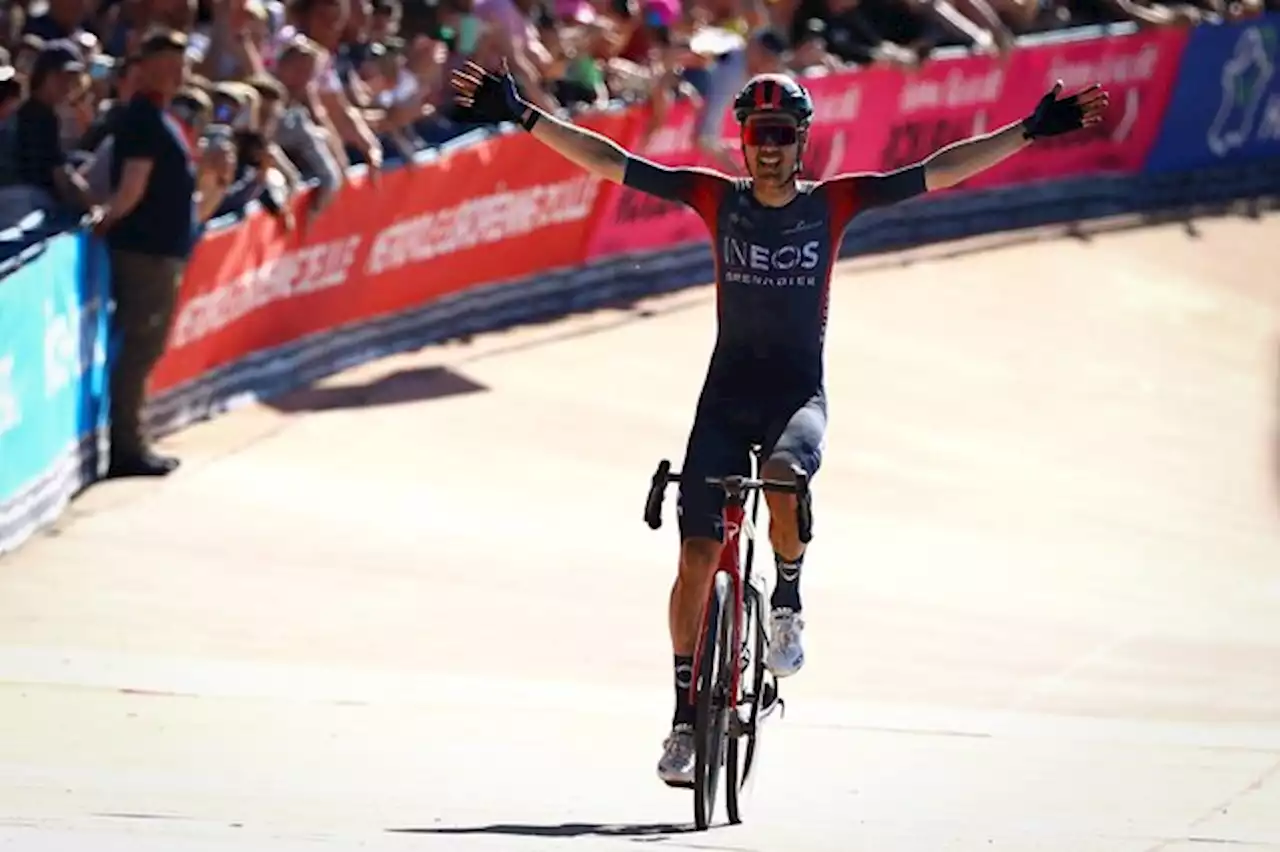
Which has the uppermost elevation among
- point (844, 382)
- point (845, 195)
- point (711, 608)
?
point (845, 195)

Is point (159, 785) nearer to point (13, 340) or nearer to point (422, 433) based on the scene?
point (13, 340)

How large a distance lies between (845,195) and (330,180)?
24.1 ft

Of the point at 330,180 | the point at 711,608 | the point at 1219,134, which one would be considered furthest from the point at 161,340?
the point at 1219,134

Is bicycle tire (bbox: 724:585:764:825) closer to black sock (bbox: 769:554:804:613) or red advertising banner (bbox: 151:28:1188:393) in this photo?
black sock (bbox: 769:554:804:613)

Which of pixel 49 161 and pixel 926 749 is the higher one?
pixel 49 161

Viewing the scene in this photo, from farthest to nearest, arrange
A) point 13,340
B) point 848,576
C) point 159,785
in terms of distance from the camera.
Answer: point 848,576 < point 13,340 < point 159,785

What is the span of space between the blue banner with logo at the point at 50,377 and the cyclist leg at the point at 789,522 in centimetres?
456

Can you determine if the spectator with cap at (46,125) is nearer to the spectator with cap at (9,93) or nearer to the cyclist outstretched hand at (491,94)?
the spectator with cap at (9,93)

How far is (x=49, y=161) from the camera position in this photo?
12.4 m

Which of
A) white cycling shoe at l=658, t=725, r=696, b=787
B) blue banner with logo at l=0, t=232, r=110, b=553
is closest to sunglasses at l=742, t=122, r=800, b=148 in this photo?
white cycling shoe at l=658, t=725, r=696, b=787

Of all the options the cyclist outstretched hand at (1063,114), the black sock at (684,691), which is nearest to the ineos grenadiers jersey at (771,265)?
the cyclist outstretched hand at (1063,114)

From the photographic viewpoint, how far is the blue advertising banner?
24.7 m

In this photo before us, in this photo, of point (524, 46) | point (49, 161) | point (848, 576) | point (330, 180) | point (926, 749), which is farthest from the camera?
point (524, 46)

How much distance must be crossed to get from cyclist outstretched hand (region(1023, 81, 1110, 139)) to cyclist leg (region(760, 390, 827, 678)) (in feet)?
3.45
